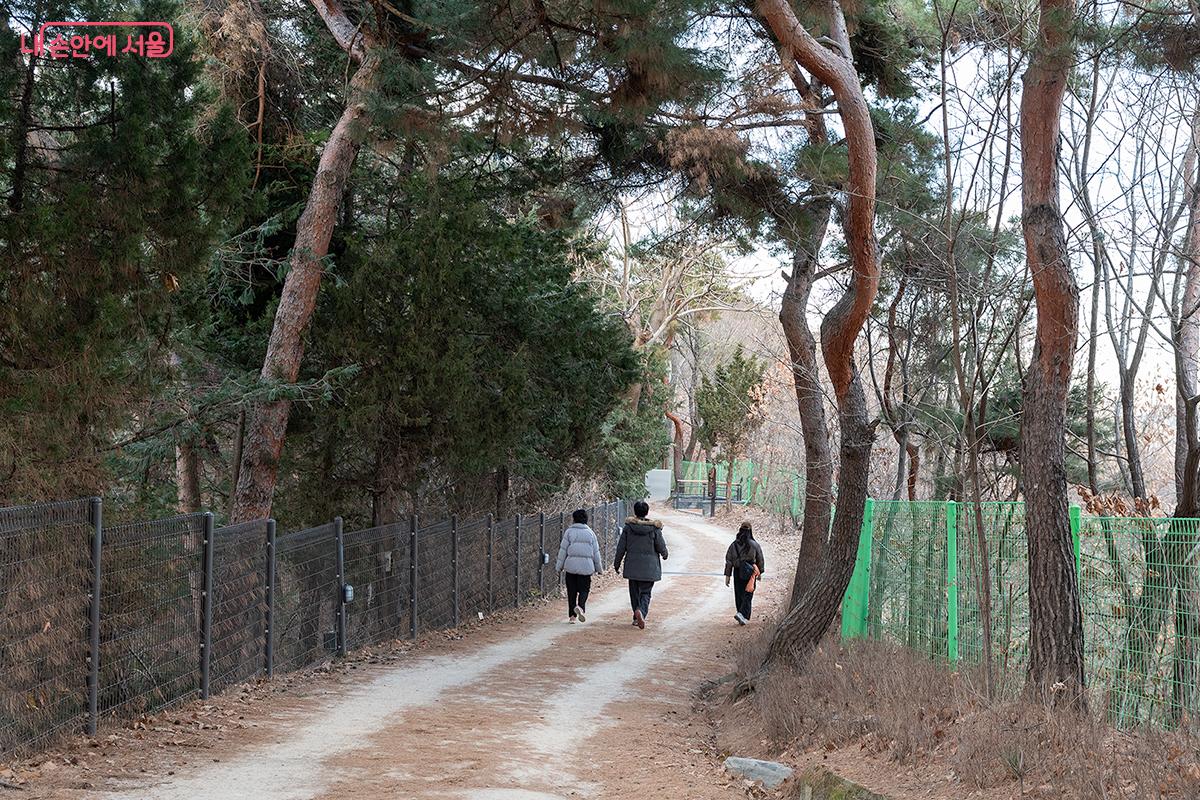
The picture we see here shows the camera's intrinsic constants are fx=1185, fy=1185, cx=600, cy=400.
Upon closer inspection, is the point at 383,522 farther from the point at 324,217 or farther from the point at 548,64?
the point at 548,64

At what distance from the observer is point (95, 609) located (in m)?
8.01

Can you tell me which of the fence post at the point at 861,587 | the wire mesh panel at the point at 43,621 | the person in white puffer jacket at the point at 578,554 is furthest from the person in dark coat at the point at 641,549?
the wire mesh panel at the point at 43,621

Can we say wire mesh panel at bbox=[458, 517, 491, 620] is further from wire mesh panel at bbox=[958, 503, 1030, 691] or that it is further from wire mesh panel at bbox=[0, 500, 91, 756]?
wire mesh panel at bbox=[0, 500, 91, 756]

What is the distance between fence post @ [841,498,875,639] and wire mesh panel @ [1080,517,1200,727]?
Result: 5156 millimetres

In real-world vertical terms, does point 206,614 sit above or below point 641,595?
above

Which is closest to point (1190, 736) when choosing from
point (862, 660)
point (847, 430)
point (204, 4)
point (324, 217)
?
point (862, 660)

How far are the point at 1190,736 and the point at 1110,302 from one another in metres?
6.71

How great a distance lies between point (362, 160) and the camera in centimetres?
1769

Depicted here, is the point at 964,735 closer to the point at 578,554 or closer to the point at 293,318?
the point at 293,318

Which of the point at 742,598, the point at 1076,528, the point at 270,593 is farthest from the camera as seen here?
the point at 742,598

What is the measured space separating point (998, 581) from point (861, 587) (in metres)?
5.00

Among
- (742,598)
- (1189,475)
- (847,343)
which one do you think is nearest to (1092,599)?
(1189,475)

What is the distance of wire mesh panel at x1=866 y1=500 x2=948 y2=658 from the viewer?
35.2 ft

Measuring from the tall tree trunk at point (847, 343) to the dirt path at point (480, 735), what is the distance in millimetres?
1499
